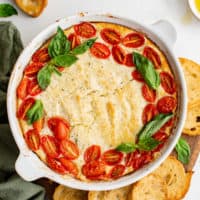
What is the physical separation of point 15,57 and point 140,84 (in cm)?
79

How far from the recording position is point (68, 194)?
12.4ft

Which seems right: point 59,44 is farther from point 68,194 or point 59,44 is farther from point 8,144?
point 68,194

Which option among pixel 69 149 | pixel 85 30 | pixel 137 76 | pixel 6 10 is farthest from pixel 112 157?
pixel 6 10

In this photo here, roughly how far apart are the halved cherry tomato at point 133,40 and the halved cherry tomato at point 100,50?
101 millimetres

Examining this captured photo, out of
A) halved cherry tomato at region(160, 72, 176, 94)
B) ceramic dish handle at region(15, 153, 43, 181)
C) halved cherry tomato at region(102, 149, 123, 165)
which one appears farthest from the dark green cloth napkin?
halved cherry tomato at region(160, 72, 176, 94)

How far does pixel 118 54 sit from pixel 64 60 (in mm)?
285

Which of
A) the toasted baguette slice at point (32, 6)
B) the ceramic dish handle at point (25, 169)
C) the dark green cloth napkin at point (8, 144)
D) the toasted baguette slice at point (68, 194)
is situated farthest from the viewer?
the toasted baguette slice at point (32, 6)

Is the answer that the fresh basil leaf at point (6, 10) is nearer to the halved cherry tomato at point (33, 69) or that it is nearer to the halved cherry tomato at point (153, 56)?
the halved cherry tomato at point (33, 69)

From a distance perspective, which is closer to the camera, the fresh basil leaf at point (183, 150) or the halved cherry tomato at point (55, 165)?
the halved cherry tomato at point (55, 165)

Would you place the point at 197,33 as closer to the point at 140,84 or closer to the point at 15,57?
the point at 140,84

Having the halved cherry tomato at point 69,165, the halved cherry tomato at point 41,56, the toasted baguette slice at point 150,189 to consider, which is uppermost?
the halved cherry tomato at point 41,56

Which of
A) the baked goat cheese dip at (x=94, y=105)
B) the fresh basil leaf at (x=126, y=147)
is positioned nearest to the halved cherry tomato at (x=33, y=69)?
the baked goat cheese dip at (x=94, y=105)

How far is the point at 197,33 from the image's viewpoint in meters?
3.97

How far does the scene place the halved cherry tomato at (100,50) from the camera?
3.47 metres
